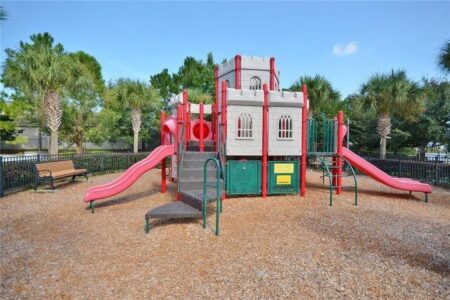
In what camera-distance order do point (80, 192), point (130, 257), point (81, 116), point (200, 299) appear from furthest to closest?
point (81, 116) → point (80, 192) → point (130, 257) → point (200, 299)

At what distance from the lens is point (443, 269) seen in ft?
13.1

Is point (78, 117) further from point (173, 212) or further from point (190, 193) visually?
point (173, 212)

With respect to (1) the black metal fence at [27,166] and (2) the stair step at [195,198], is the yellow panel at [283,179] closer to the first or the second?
(2) the stair step at [195,198]

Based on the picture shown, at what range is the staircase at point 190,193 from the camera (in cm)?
564

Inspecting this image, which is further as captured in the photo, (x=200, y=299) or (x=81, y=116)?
(x=81, y=116)

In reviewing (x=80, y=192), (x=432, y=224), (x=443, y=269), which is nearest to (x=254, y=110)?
(x=432, y=224)

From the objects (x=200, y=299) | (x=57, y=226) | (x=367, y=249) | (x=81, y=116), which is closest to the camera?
(x=200, y=299)

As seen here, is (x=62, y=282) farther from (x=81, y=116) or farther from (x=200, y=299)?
(x=81, y=116)

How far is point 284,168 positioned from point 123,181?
5135mm

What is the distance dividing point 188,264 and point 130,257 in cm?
100

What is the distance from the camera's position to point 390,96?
1555 cm

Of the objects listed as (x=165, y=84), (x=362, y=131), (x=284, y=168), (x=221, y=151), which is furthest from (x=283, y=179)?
(x=165, y=84)

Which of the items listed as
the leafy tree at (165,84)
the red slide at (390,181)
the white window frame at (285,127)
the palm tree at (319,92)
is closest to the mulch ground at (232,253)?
the red slide at (390,181)

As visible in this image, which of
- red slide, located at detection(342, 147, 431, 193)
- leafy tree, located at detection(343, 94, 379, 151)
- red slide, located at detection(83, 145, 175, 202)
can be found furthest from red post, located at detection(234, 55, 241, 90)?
leafy tree, located at detection(343, 94, 379, 151)
